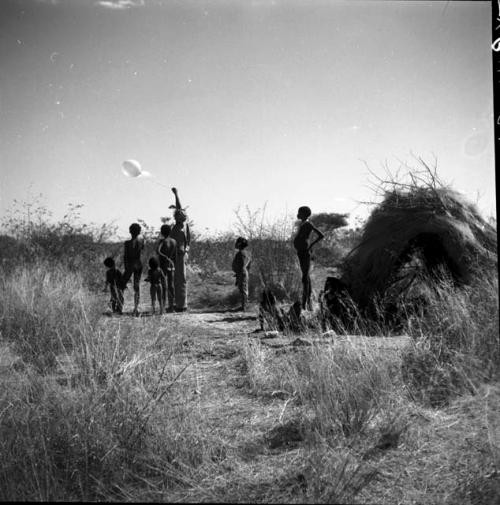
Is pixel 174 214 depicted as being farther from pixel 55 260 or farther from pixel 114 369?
pixel 114 369

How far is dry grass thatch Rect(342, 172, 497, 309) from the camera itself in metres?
5.71

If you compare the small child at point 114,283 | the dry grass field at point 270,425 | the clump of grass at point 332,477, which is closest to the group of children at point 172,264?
the small child at point 114,283

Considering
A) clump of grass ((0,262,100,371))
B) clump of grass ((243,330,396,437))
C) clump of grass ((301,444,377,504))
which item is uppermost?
clump of grass ((0,262,100,371))

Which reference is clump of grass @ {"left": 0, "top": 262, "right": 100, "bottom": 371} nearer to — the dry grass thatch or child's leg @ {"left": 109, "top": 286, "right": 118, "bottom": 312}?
child's leg @ {"left": 109, "top": 286, "right": 118, "bottom": 312}

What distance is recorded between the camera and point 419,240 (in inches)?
245

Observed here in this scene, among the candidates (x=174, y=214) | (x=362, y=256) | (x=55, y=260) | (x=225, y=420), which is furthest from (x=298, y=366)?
(x=55, y=260)

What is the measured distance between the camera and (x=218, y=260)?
14734 mm

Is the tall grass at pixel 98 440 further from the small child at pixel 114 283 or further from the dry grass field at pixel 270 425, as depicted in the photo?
the small child at pixel 114 283

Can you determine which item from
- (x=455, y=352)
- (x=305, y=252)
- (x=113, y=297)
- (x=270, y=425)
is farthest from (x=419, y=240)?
(x=113, y=297)

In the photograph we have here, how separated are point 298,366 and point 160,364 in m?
1.18

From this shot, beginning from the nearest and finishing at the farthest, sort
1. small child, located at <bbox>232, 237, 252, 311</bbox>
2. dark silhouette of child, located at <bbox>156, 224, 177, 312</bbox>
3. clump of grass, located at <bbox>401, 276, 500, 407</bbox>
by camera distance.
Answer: clump of grass, located at <bbox>401, 276, 500, 407</bbox>, dark silhouette of child, located at <bbox>156, 224, 177, 312</bbox>, small child, located at <bbox>232, 237, 252, 311</bbox>

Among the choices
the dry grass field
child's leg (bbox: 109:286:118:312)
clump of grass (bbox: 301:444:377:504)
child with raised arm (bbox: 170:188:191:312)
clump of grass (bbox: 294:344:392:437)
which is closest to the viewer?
clump of grass (bbox: 301:444:377:504)

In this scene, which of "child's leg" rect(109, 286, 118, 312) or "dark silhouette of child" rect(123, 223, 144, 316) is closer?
"child's leg" rect(109, 286, 118, 312)

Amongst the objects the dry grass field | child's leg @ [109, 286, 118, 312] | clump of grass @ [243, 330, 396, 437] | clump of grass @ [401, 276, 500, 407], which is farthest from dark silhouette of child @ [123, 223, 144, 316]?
clump of grass @ [401, 276, 500, 407]
